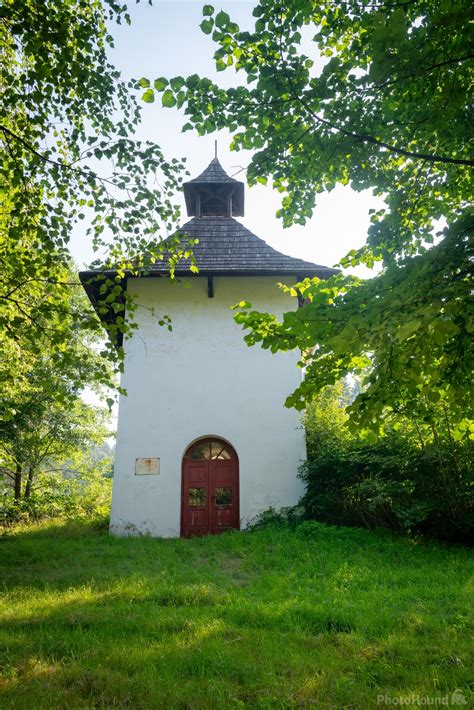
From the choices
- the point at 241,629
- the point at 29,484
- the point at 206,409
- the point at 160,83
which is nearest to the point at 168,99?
the point at 160,83

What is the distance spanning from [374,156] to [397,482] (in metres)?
5.60

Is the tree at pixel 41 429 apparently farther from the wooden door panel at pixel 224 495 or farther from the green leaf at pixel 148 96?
the green leaf at pixel 148 96

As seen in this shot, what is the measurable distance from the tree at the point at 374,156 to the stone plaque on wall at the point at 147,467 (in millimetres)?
6813

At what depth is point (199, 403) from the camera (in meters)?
10.1

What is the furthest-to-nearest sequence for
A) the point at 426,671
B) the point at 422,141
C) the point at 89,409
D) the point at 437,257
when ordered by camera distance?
the point at 89,409, the point at 422,141, the point at 426,671, the point at 437,257

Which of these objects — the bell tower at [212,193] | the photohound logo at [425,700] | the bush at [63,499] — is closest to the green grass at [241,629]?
the photohound logo at [425,700]

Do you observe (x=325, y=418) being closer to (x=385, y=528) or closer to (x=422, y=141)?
(x=385, y=528)

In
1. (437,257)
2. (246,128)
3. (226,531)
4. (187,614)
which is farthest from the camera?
(226,531)

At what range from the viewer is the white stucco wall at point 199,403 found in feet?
31.2

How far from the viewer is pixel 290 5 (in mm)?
3139

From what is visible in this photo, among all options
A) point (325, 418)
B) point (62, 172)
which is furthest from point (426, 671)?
point (325, 418)

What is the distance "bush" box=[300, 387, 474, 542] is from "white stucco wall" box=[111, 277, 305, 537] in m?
0.91

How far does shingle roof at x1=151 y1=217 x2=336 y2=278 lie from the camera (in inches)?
415

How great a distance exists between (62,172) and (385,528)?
7.16 metres
